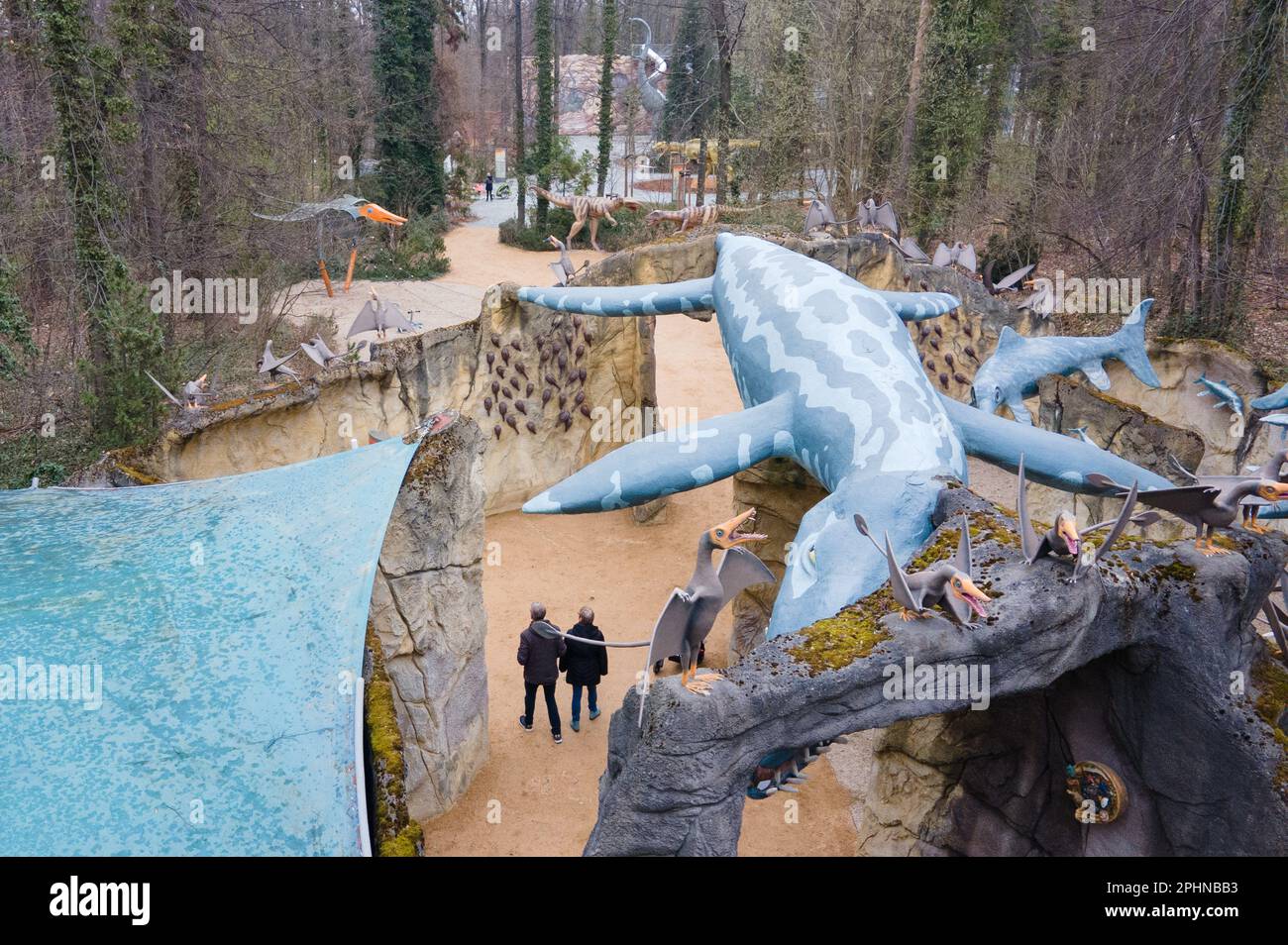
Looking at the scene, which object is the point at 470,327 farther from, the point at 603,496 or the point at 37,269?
the point at 37,269

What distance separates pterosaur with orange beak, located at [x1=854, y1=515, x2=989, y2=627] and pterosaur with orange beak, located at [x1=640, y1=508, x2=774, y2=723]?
2.62 feet

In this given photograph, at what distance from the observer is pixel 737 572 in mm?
5004

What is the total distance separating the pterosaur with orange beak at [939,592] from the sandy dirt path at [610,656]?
3.98m

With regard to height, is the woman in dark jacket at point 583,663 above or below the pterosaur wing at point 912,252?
below

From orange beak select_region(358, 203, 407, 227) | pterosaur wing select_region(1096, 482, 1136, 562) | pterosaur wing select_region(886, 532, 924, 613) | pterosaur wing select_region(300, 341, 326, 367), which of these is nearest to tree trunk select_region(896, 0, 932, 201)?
orange beak select_region(358, 203, 407, 227)

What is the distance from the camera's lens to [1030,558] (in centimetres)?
453

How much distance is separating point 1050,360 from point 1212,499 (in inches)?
182

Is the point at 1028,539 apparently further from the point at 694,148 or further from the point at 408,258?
the point at 694,148

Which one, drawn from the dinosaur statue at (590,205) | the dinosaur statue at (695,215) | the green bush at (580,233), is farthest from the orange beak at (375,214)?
the green bush at (580,233)

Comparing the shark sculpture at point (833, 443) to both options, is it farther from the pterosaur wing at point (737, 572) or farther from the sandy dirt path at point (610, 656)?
the sandy dirt path at point (610, 656)

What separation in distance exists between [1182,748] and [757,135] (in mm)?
24068

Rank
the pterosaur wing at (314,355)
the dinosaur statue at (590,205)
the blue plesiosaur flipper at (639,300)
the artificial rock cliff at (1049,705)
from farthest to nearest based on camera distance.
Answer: the dinosaur statue at (590,205)
the pterosaur wing at (314,355)
the blue plesiosaur flipper at (639,300)
the artificial rock cliff at (1049,705)

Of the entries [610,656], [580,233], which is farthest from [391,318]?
[580,233]

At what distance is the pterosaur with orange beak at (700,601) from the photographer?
436 centimetres
